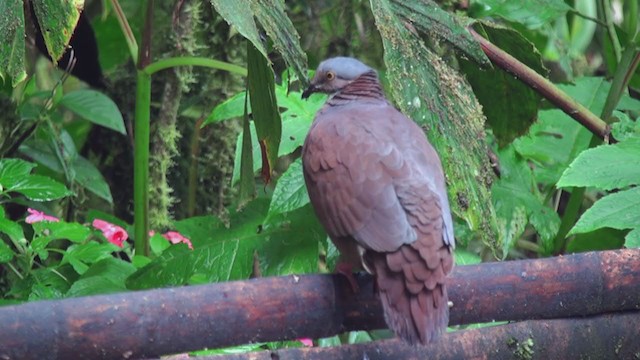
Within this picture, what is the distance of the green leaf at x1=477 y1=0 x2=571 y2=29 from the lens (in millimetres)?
3436

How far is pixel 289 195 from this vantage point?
2.77 metres

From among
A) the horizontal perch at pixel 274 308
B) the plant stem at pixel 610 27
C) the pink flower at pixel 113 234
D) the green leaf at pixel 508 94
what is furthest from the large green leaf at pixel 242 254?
the plant stem at pixel 610 27

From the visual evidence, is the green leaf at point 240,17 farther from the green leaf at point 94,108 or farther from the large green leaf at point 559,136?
the large green leaf at point 559,136

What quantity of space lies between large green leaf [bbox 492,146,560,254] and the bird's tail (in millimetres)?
852

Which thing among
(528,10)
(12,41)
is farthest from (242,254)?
(528,10)

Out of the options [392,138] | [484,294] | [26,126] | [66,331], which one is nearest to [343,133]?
[392,138]

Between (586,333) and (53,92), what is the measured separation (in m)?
2.06

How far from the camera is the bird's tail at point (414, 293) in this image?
2.08m

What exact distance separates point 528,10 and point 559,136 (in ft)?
2.05

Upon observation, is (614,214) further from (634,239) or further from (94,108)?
(94,108)

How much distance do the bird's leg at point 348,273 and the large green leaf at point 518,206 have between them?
745 mm

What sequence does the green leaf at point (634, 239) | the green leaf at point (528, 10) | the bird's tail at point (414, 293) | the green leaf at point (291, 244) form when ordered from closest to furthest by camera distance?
the bird's tail at point (414, 293)
the green leaf at point (634, 239)
the green leaf at point (291, 244)
the green leaf at point (528, 10)

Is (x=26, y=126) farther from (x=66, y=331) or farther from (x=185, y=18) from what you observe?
(x=66, y=331)

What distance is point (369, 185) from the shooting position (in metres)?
2.36
